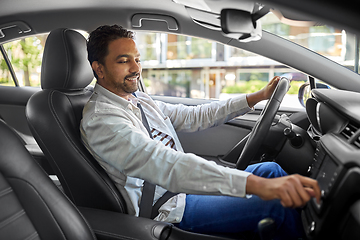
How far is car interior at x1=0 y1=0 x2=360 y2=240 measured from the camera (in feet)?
3.13

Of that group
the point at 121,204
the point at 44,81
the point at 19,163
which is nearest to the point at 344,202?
the point at 121,204

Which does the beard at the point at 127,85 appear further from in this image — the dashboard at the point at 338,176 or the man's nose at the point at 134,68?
the dashboard at the point at 338,176

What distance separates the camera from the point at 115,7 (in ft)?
7.37

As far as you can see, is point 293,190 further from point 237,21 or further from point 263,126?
point 263,126

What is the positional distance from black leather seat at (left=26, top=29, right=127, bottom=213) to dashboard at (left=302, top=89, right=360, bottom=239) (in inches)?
30.4

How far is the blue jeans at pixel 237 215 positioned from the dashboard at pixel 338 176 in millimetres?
78

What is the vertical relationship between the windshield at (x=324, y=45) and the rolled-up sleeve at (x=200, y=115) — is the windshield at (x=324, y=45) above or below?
above

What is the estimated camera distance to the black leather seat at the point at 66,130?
4.56 ft

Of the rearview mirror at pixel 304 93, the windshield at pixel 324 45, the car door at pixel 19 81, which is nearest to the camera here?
the windshield at pixel 324 45

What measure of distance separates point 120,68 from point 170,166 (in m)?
0.70

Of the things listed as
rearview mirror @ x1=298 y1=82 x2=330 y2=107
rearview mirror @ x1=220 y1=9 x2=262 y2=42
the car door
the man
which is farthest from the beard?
the car door

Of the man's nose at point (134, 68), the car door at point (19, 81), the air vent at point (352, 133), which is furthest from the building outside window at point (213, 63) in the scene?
the car door at point (19, 81)

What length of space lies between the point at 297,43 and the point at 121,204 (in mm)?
1295

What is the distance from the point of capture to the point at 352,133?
1134 millimetres
